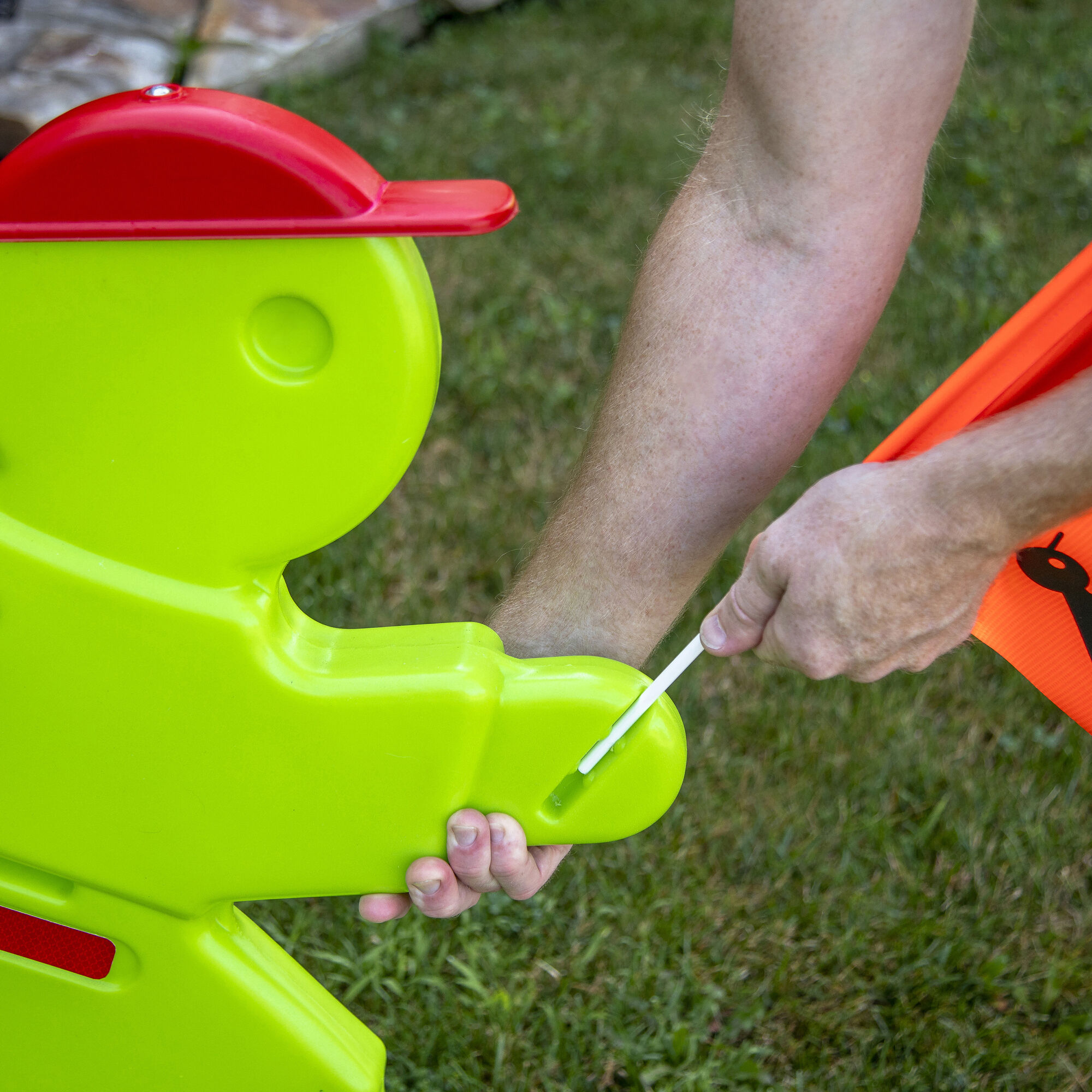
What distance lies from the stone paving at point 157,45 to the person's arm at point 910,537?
282cm

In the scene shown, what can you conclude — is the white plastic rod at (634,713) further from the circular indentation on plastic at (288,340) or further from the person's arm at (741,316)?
the circular indentation on plastic at (288,340)

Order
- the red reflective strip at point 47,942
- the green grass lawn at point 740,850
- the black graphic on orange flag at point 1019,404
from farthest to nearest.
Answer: the green grass lawn at point 740,850
the red reflective strip at point 47,942
the black graphic on orange flag at point 1019,404

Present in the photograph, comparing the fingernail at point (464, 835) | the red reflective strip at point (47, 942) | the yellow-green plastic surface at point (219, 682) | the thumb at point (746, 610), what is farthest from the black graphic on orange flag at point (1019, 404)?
the red reflective strip at point (47, 942)

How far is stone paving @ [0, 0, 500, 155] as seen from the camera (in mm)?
3285

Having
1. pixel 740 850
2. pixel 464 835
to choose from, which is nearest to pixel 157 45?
pixel 740 850

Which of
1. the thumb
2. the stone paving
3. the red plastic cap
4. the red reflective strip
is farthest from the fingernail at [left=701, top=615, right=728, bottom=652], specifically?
the stone paving

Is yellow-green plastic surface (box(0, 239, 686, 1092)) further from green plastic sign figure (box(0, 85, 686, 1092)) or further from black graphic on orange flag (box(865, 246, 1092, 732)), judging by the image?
black graphic on orange flag (box(865, 246, 1092, 732))

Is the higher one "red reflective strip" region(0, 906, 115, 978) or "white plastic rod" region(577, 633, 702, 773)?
"white plastic rod" region(577, 633, 702, 773)

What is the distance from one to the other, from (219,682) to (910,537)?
541 mm

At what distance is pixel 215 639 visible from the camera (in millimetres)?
926

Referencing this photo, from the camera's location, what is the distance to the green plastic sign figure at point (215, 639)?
80cm

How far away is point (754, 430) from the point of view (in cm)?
112

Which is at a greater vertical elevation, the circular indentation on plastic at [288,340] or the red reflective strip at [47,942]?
the circular indentation on plastic at [288,340]

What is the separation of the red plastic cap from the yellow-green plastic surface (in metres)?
0.02
